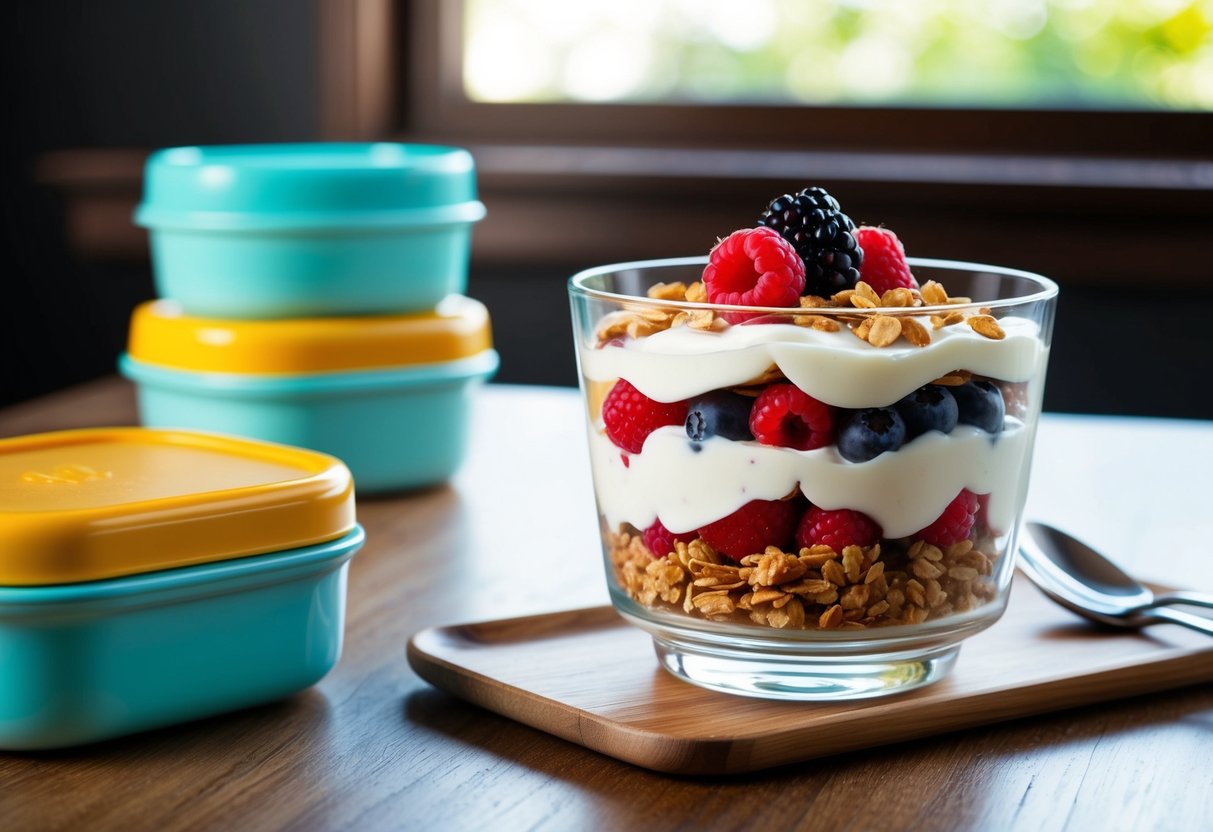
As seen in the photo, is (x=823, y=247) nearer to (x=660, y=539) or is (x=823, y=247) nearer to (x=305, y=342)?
(x=660, y=539)

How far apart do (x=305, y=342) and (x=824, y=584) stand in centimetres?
58

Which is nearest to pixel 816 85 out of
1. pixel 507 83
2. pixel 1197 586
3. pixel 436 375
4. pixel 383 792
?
pixel 507 83

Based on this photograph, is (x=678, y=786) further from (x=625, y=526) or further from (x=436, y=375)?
(x=436, y=375)

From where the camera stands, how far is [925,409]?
586 mm

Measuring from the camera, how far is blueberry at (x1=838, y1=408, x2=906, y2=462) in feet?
1.90

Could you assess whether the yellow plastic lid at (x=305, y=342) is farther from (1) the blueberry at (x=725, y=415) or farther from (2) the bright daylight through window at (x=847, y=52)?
(2) the bright daylight through window at (x=847, y=52)

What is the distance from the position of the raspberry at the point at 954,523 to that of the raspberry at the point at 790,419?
0.06 metres

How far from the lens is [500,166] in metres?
1.92

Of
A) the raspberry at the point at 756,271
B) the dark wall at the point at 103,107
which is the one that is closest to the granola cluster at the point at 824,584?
the raspberry at the point at 756,271

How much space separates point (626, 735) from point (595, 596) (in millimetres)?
248

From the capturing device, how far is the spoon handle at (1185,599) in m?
0.72

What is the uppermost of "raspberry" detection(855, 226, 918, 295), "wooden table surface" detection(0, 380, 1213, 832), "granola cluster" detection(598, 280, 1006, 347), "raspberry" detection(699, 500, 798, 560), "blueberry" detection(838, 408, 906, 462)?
"raspberry" detection(855, 226, 918, 295)

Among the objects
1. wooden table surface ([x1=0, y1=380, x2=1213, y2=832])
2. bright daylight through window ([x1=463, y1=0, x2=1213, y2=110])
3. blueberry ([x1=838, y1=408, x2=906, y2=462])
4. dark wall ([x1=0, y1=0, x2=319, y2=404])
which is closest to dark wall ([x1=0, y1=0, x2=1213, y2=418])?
dark wall ([x1=0, y1=0, x2=319, y2=404])

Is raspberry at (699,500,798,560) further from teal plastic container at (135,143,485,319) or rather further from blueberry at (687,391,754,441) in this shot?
teal plastic container at (135,143,485,319)
